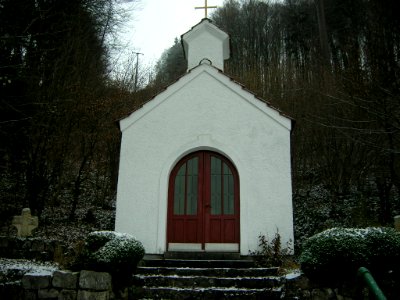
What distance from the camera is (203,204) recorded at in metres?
10.4

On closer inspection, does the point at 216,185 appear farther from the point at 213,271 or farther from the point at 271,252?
the point at 213,271

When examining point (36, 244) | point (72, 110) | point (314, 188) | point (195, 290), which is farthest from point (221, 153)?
point (314, 188)

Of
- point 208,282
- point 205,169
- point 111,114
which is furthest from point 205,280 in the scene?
point 111,114

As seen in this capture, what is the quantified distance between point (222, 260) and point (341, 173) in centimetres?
865

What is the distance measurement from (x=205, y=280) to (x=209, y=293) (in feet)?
1.48

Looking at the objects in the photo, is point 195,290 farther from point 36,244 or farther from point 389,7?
point 389,7

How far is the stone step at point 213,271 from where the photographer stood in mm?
8367

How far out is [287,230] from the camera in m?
9.70

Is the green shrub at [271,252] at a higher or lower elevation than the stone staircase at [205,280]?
higher

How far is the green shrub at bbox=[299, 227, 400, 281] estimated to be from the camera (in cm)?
686

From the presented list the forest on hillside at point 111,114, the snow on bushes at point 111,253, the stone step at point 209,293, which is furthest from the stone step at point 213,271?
the forest on hillside at point 111,114

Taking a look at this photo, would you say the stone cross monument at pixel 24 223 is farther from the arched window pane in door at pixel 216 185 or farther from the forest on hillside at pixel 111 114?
the arched window pane in door at pixel 216 185

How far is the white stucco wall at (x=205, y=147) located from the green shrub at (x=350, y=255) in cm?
262

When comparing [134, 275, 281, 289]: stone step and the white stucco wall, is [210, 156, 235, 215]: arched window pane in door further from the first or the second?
[134, 275, 281, 289]: stone step
